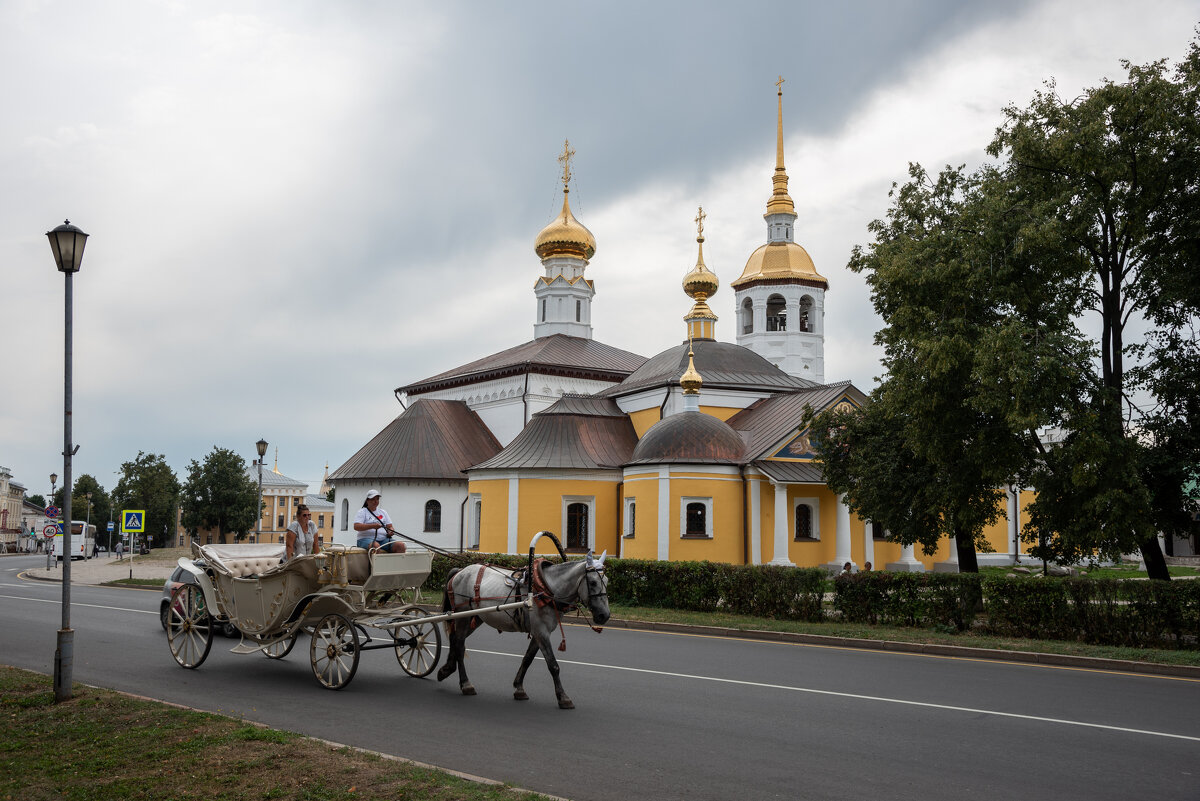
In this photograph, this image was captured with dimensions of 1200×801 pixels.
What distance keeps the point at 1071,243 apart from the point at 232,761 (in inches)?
652

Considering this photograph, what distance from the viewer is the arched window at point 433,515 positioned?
40375 millimetres

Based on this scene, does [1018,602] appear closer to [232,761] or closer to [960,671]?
[960,671]

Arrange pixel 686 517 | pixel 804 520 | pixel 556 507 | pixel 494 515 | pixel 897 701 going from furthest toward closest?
1. pixel 494 515
2. pixel 556 507
3. pixel 804 520
4. pixel 686 517
5. pixel 897 701

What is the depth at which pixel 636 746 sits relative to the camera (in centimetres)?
769

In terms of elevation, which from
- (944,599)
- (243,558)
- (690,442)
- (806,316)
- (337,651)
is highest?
(806,316)

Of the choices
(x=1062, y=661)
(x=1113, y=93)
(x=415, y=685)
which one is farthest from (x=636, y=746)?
(x=1113, y=93)

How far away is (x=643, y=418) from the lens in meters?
38.8

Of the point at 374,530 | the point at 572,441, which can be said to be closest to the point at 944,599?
the point at 374,530

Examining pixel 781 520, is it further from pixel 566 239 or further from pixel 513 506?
pixel 566 239

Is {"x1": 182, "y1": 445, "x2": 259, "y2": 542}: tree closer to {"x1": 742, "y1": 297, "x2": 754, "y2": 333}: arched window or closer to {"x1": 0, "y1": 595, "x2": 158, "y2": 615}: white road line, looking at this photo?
{"x1": 742, "y1": 297, "x2": 754, "y2": 333}: arched window

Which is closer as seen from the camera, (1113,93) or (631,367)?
(1113,93)

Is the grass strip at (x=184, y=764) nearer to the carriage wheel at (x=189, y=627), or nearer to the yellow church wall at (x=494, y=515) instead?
the carriage wheel at (x=189, y=627)

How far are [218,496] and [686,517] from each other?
45.2 metres

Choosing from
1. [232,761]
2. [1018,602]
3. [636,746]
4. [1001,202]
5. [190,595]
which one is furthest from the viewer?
[1001,202]
